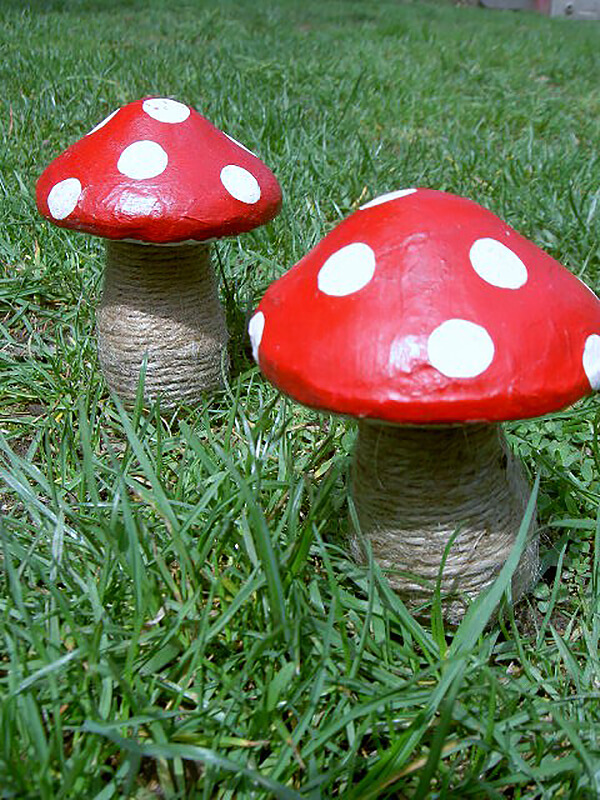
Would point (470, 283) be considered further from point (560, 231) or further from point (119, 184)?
point (560, 231)

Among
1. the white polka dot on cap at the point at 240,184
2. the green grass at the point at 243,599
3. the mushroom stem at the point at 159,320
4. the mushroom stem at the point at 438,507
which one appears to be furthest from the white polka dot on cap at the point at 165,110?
the mushroom stem at the point at 438,507

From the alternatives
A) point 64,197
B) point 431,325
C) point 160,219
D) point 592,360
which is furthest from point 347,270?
point 64,197

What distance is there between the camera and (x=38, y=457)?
205 cm

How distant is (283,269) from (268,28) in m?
5.29

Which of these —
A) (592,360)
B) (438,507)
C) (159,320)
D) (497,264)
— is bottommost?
(159,320)

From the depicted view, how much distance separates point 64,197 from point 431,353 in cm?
106

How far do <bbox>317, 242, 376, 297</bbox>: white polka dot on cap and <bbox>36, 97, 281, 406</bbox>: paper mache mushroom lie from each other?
60 cm

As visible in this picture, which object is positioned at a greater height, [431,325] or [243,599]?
[431,325]

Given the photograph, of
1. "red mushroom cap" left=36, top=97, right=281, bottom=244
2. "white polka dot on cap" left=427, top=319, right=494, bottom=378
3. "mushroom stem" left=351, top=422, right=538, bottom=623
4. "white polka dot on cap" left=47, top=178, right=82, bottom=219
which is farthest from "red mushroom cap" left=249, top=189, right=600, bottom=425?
"white polka dot on cap" left=47, top=178, right=82, bottom=219

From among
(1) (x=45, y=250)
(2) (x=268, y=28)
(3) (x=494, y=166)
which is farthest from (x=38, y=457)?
(2) (x=268, y=28)

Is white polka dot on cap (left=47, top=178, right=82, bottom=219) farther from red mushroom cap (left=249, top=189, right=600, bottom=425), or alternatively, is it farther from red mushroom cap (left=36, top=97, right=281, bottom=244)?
red mushroom cap (left=249, top=189, right=600, bottom=425)

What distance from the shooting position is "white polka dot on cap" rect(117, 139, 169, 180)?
180cm

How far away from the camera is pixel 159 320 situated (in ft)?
6.84

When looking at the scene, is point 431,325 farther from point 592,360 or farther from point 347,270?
point 592,360
